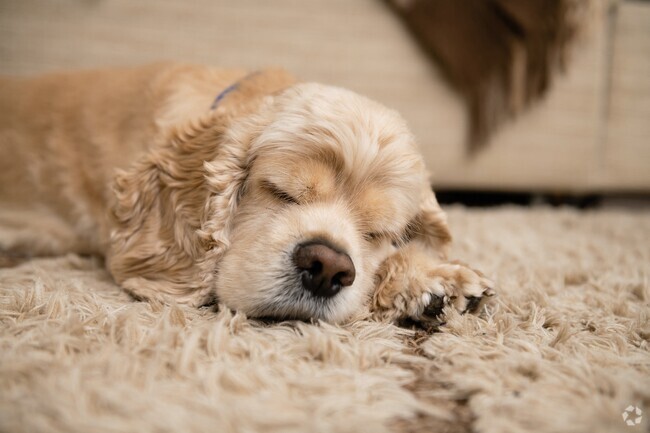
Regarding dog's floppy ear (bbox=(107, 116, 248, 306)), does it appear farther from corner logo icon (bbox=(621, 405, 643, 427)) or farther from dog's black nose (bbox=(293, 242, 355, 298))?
corner logo icon (bbox=(621, 405, 643, 427))

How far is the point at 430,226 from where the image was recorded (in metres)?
1.70

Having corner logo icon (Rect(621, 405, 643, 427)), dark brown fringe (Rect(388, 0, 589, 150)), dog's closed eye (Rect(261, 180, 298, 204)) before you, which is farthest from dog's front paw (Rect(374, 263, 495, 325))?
dark brown fringe (Rect(388, 0, 589, 150))

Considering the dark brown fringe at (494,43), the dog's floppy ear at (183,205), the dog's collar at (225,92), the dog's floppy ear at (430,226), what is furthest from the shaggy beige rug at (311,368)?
the dark brown fringe at (494,43)

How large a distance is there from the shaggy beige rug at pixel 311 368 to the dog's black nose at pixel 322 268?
4.3 inches

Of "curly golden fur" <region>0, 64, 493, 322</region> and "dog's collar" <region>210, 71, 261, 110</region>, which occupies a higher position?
"dog's collar" <region>210, 71, 261, 110</region>

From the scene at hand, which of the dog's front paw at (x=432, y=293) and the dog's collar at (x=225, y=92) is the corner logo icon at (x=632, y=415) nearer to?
the dog's front paw at (x=432, y=293)

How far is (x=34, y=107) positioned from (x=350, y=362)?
6.51 feet

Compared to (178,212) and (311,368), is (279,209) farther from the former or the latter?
(311,368)

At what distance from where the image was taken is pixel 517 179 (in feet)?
11.9

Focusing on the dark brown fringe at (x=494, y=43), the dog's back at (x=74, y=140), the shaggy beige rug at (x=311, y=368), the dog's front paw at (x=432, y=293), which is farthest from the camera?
the dark brown fringe at (x=494, y=43)

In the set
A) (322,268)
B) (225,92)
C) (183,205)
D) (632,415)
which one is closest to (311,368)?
(322,268)

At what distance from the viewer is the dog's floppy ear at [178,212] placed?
148 centimetres

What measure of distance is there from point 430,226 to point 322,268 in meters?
0.58

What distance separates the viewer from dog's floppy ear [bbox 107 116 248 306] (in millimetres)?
1477
